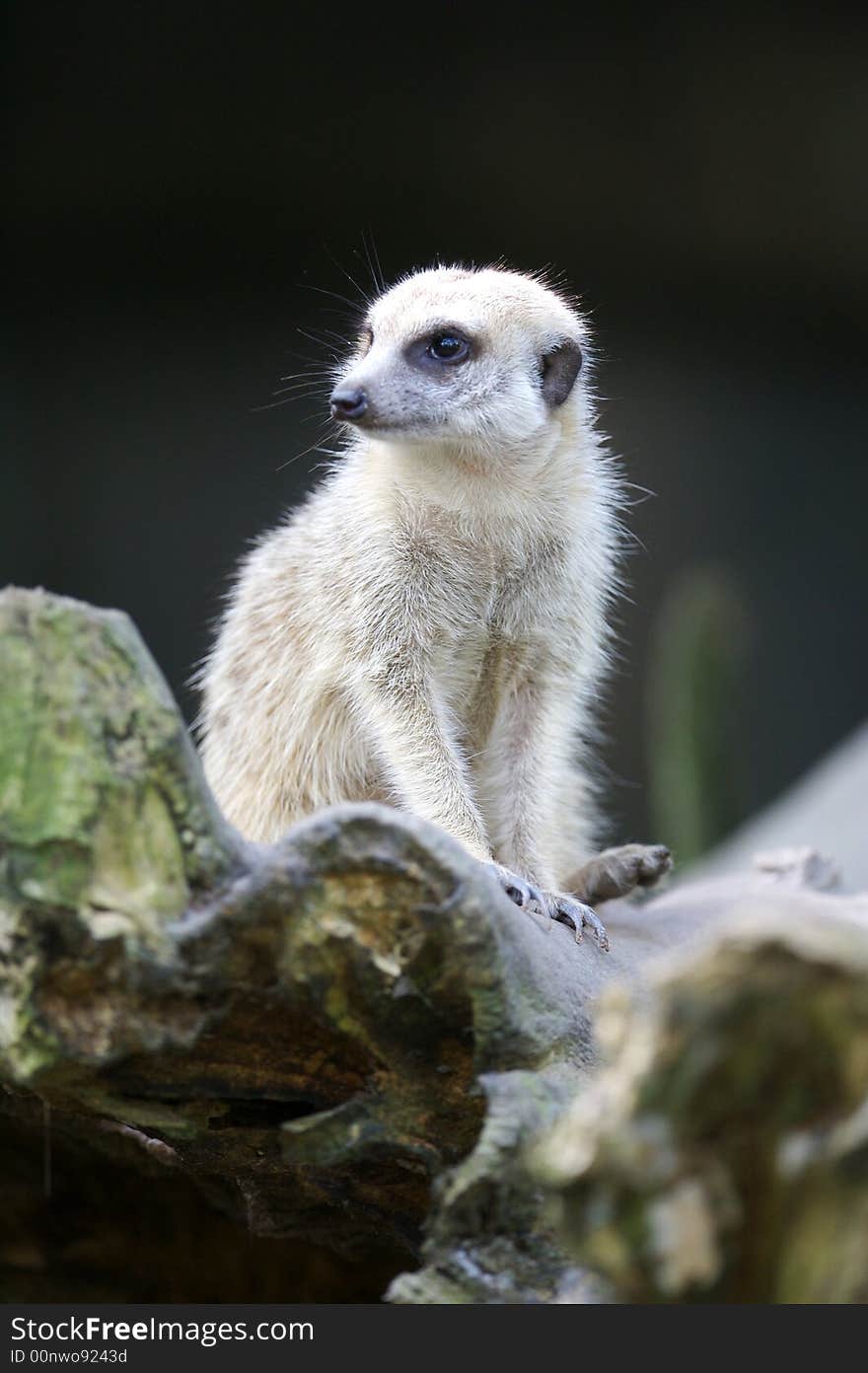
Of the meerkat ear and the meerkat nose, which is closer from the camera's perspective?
the meerkat nose

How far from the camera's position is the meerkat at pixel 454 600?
2240mm

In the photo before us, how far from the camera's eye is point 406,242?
5.38 meters

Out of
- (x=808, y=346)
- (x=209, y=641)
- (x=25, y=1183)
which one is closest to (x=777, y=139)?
(x=808, y=346)

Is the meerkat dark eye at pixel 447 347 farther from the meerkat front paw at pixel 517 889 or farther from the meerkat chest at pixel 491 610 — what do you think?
the meerkat front paw at pixel 517 889

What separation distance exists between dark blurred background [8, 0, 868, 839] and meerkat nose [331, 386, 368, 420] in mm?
2690

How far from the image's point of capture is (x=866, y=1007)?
90 cm

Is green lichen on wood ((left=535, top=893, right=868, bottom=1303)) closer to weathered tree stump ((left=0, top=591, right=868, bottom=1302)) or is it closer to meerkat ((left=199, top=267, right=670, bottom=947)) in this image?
weathered tree stump ((left=0, top=591, right=868, bottom=1302))

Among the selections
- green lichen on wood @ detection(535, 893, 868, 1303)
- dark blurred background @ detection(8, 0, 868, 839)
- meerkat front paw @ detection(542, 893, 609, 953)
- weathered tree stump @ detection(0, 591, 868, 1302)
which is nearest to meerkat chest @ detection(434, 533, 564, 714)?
meerkat front paw @ detection(542, 893, 609, 953)

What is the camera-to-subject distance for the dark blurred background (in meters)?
5.04

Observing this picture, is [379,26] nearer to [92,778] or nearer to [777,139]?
[777,139]

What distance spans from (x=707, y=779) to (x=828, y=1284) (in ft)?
16.6

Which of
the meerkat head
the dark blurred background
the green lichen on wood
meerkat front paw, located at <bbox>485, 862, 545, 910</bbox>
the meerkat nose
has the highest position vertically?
the dark blurred background

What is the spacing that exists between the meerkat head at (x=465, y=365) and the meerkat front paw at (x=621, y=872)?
2.16 ft

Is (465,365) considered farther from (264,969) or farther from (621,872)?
(264,969)
